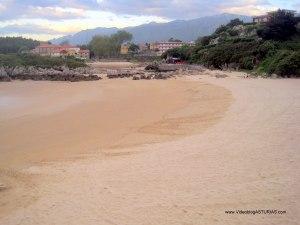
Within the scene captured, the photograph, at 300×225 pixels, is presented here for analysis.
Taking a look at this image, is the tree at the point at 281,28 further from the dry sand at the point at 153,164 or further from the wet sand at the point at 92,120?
the dry sand at the point at 153,164

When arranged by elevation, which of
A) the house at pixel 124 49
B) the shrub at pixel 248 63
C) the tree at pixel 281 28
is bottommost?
the house at pixel 124 49

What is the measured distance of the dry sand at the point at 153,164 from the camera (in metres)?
5.98

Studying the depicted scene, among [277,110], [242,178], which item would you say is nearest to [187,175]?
[242,178]

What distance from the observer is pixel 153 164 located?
805 centimetres

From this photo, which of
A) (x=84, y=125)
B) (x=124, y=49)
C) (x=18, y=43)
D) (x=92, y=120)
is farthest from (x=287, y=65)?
(x=18, y=43)

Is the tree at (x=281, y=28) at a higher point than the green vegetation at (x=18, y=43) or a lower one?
higher

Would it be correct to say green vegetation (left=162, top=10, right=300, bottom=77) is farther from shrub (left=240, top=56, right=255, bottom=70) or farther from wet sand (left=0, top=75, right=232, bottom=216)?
wet sand (left=0, top=75, right=232, bottom=216)

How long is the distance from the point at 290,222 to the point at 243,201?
0.83 meters

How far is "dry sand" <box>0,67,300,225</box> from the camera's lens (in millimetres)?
5977

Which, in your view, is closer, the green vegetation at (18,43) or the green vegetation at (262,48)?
the green vegetation at (262,48)

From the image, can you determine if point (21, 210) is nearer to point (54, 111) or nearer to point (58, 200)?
point (58, 200)

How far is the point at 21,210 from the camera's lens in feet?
20.1

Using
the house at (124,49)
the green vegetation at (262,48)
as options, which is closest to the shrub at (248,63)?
the green vegetation at (262,48)

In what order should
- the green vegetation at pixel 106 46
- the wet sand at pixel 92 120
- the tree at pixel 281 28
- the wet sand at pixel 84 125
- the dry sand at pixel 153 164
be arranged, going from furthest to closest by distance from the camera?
the green vegetation at pixel 106 46
the tree at pixel 281 28
the wet sand at pixel 92 120
the wet sand at pixel 84 125
the dry sand at pixel 153 164
